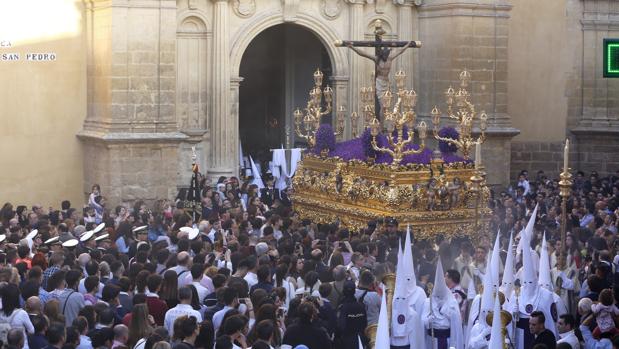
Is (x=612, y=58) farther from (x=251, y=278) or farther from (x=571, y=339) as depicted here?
(x=251, y=278)

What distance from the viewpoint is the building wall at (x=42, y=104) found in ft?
80.9

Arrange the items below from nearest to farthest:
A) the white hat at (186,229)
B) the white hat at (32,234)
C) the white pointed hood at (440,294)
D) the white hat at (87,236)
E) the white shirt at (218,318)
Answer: the white shirt at (218,318)
the white pointed hood at (440,294)
the white hat at (87,236)
the white hat at (32,234)
the white hat at (186,229)

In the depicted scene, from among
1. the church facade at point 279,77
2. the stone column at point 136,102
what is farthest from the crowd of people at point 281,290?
the church facade at point 279,77

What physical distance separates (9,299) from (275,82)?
65.3ft

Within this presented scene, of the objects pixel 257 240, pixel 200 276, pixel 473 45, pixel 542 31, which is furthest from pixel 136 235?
pixel 542 31

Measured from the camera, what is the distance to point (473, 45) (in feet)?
89.0

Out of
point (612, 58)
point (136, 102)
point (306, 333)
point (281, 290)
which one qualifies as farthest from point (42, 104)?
point (612, 58)

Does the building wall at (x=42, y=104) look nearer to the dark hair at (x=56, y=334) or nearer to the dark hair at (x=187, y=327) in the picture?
the dark hair at (x=56, y=334)

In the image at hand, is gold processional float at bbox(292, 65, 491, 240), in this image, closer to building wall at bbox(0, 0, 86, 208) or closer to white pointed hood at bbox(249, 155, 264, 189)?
white pointed hood at bbox(249, 155, 264, 189)

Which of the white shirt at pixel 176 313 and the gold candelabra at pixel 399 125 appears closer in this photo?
the white shirt at pixel 176 313

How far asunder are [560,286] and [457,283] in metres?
1.76

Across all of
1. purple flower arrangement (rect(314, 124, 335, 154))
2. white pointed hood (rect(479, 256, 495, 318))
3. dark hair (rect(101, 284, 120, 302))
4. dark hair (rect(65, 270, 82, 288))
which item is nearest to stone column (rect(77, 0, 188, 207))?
purple flower arrangement (rect(314, 124, 335, 154))

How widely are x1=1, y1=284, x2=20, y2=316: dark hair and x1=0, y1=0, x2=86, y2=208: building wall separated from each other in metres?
13.5

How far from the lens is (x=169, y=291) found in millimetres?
12500
